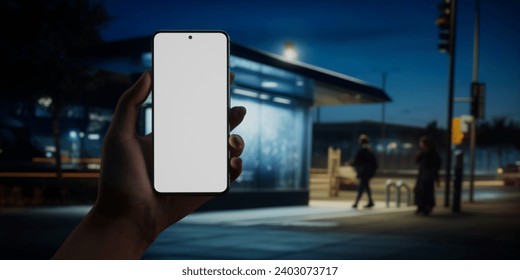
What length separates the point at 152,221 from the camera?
82.7 inches

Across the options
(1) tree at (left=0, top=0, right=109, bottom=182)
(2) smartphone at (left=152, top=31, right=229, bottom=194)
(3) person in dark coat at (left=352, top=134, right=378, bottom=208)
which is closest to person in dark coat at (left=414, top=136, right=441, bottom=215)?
(3) person in dark coat at (left=352, top=134, right=378, bottom=208)

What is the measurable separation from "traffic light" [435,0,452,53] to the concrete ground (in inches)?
148

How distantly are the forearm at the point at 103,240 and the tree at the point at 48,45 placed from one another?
2043 centimetres

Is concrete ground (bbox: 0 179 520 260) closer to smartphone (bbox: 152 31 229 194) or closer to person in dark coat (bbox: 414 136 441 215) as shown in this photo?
person in dark coat (bbox: 414 136 441 215)

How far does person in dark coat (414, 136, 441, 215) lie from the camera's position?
14500 millimetres

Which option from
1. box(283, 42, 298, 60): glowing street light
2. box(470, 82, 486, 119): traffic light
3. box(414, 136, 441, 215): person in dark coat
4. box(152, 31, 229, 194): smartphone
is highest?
box(283, 42, 298, 60): glowing street light

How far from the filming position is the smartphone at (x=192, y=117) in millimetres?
2521

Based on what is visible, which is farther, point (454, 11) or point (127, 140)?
point (454, 11)

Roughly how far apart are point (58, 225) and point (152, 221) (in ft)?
31.2

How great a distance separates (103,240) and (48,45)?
21827 mm

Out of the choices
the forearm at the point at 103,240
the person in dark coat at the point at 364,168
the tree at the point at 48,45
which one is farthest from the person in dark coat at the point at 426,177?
the forearm at the point at 103,240
